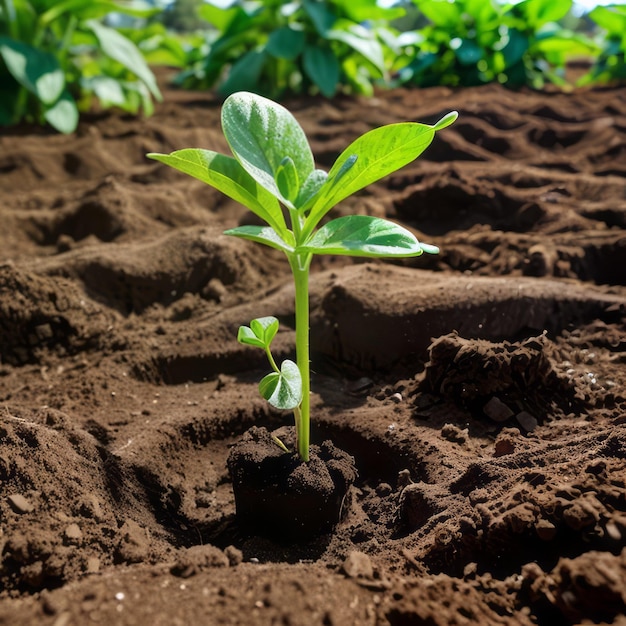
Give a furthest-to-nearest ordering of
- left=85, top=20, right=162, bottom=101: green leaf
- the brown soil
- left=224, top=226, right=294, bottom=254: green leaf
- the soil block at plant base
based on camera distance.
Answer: left=85, top=20, right=162, bottom=101: green leaf → the soil block at plant base → left=224, top=226, right=294, bottom=254: green leaf → the brown soil

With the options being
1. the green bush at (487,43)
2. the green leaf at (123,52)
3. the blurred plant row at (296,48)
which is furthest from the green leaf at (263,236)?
the green bush at (487,43)

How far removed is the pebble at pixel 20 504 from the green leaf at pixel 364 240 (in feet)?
2.38

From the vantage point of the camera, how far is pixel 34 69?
3.76m

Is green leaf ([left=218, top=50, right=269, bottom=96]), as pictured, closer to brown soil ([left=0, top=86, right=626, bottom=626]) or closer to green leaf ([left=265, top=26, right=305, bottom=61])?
green leaf ([left=265, top=26, right=305, bottom=61])

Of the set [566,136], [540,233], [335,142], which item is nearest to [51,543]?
[540,233]

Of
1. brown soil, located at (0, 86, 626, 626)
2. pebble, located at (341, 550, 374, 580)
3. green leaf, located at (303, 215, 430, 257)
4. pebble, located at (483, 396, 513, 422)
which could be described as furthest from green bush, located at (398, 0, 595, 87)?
pebble, located at (341, 550, 374, 580)

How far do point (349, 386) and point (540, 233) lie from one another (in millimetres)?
1158

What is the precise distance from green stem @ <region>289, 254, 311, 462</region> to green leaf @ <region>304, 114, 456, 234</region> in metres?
0.08

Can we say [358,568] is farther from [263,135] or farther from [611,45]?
[611,45]

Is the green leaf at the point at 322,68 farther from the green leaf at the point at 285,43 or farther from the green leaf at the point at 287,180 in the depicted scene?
the green leaf at the point at 287,180

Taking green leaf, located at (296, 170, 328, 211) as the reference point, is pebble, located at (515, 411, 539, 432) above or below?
below

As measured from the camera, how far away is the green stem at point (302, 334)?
1.34m

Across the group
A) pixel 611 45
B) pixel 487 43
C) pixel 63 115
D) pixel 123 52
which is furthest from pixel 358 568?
pixel 611 45

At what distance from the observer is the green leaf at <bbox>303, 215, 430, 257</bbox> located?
117cm
